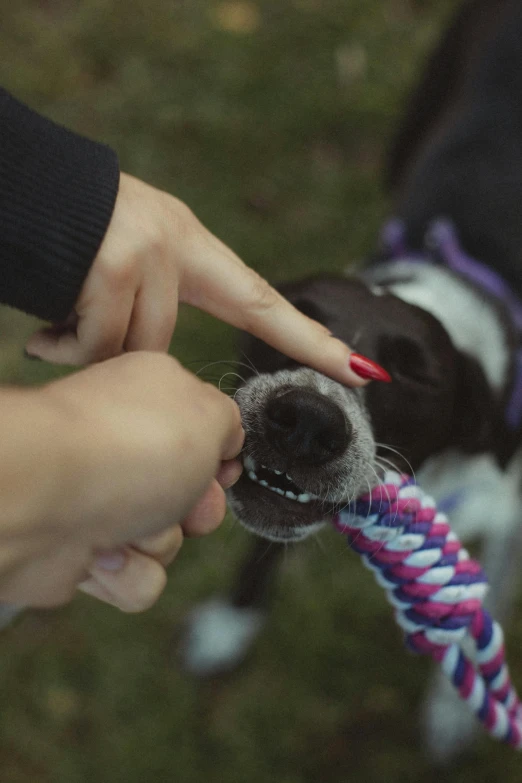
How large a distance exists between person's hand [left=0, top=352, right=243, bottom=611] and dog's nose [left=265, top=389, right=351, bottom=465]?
45 cm

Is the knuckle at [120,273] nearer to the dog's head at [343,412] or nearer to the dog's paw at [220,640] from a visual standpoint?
the dog's head at [343,412]

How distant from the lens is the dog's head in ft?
5.32

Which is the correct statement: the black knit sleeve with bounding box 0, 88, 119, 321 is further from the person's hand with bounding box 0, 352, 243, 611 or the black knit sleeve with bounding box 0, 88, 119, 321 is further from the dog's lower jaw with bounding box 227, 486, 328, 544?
the dog's lower jaw with bounding box 227, 486, 328, 544

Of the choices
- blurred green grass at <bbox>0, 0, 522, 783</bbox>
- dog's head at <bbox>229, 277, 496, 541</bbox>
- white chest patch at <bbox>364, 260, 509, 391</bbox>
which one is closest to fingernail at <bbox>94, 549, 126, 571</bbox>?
dog's head at <bbox>229, 277, 496, 541</bbox>

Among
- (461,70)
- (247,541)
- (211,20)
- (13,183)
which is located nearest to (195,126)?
(211,20)

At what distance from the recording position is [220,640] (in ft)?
9.54

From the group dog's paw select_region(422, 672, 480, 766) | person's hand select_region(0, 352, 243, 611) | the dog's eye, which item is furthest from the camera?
dog's paw select_region(422, 672, 480, 766)

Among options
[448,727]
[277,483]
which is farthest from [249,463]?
[448,727]

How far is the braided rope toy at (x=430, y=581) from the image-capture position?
1491mm

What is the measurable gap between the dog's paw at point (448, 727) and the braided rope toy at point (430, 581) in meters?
1.18

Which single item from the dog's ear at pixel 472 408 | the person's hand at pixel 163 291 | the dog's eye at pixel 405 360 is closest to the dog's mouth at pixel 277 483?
the person's hand at pixel 163 291

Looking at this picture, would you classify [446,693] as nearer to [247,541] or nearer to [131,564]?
[247,541]

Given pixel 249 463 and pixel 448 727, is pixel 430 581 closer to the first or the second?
pixel 249 463

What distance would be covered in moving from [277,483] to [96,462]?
2.80 feet
